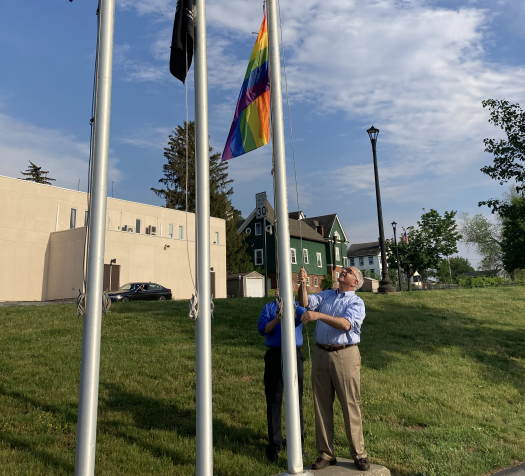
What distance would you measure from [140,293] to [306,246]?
33.0 metres

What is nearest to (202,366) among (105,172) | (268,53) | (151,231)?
(105,172)

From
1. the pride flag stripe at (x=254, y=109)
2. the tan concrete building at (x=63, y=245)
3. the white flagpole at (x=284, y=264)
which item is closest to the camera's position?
the white flagpole at (x=284, y=264)

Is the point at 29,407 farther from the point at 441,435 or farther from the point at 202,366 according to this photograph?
the point at 441,435

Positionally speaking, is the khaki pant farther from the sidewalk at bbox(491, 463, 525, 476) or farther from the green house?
the green house

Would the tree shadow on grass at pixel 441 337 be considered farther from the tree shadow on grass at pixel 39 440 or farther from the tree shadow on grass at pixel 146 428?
the tree shadow on grass at pixel 39 440

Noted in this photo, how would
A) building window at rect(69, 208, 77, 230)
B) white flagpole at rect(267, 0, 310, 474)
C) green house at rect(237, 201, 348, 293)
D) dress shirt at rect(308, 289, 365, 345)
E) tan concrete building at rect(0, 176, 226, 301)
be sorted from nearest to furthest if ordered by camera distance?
white flagpole at rect(267, 0, 310, 474) → dress shirt at rect(308, 289, 365, 345) → tan concrete building at rect(0, 176, 226, 301) → building window at rect(69, 208, 77, 230) → green house at rect(237, 201, 348, 293)

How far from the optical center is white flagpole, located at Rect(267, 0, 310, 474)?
4891 mm

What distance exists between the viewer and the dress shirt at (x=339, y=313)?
18.6ft

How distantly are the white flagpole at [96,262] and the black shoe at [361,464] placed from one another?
9.57 ft

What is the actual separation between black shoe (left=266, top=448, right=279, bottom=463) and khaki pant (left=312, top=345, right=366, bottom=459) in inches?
25.0

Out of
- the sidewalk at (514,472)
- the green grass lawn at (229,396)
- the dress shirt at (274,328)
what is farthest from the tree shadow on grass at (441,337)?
the dress shirt at (274,328)

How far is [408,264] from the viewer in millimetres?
60688

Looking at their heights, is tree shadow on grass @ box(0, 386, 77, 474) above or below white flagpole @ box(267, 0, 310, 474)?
below

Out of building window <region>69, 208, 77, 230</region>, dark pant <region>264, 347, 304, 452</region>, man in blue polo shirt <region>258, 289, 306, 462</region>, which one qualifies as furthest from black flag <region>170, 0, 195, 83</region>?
building window <region>69, 208, 77, 230</region>
